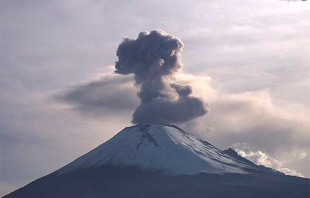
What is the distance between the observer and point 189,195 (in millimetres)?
199250

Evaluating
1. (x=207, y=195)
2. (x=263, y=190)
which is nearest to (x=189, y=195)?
(x=207, y=195)

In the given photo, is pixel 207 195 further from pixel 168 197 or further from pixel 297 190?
pixel 297 190

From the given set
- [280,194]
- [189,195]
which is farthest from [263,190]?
[189,195]

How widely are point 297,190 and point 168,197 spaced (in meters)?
33.6

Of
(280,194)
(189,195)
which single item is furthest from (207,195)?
(280,194)

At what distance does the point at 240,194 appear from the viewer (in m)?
195

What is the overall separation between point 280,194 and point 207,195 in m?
18.7

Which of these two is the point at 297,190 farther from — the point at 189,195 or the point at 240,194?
the point at 189,195

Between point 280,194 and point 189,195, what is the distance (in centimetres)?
2346

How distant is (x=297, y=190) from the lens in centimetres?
19862

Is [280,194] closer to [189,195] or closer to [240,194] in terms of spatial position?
[240,194]

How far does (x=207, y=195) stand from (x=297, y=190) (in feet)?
77.1

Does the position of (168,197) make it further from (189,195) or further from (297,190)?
(297,190)

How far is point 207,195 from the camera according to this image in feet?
649
